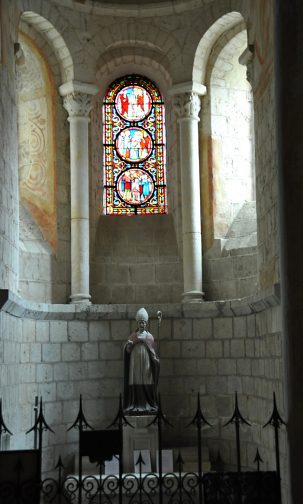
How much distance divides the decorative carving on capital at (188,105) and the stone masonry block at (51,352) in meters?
4.33

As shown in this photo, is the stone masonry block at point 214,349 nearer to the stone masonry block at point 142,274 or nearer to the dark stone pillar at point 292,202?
the stone masonry block at point 142,274

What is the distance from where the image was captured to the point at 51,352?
40.0 ft

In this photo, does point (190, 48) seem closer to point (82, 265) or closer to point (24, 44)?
point (24, 44)

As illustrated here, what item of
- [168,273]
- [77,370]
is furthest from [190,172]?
[77,370]

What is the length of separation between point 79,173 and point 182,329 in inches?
119

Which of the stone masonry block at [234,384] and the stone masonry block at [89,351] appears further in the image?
the stone masonry block at [89,351]

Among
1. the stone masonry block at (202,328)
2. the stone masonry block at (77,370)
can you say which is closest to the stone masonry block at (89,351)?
the stone masonry block at (77,370)

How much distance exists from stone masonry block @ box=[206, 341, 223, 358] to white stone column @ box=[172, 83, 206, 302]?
1.07 metres

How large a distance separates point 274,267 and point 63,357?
A: 382cm

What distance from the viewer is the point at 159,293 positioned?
44.8ft

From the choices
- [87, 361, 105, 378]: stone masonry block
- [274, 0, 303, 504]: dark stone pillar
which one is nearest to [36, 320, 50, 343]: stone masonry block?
[87, 361, 105, 378]: stone masonry block

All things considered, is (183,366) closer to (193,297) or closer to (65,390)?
(193,297)

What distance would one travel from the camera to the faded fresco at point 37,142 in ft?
43.2

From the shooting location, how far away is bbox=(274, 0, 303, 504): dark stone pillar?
446cm
